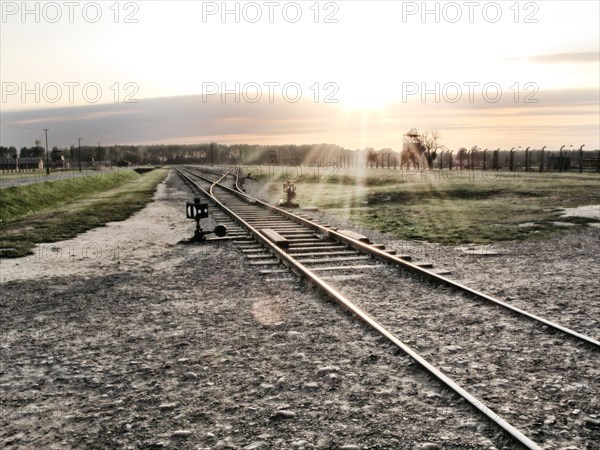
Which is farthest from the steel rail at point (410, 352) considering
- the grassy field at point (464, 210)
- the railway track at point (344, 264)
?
the grassy field at point (464, 210)

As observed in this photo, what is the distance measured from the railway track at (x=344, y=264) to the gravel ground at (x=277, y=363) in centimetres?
12

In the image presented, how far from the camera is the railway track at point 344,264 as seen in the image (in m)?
5.33

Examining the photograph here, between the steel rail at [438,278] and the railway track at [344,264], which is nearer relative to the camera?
the railway track at [344,264]

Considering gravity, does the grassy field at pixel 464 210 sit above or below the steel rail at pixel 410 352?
above

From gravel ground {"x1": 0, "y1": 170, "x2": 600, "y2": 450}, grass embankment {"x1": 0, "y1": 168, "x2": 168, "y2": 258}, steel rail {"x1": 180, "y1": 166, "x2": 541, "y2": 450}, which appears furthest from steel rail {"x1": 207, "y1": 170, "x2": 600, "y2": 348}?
grass embankment {"x1": 0, "y1": 168, "x2": 168, "y2": 258}

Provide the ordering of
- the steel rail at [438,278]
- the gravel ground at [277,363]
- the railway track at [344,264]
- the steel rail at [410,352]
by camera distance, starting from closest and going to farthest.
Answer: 1. the steel rail at [410,352]
2. the gravel ground at [277,363]
3. the railway track at [344,264]
4. the steel rail at [438,278]

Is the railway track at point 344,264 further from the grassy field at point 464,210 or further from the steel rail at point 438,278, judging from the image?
the grassy field at point 464,210

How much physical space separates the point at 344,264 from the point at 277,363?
16.2ft

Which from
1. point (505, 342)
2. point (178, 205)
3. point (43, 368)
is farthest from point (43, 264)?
point (178, 205)

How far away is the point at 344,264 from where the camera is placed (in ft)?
33.6

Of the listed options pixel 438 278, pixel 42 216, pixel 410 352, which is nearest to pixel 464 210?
pixel 438 278

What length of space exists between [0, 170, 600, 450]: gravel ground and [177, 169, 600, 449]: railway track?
118 millimetres

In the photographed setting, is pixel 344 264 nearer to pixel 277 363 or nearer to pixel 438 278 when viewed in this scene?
pixel 438 278

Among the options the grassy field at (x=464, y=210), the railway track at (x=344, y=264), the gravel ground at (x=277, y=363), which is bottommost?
the gravel ground at (x=277, y=363)
